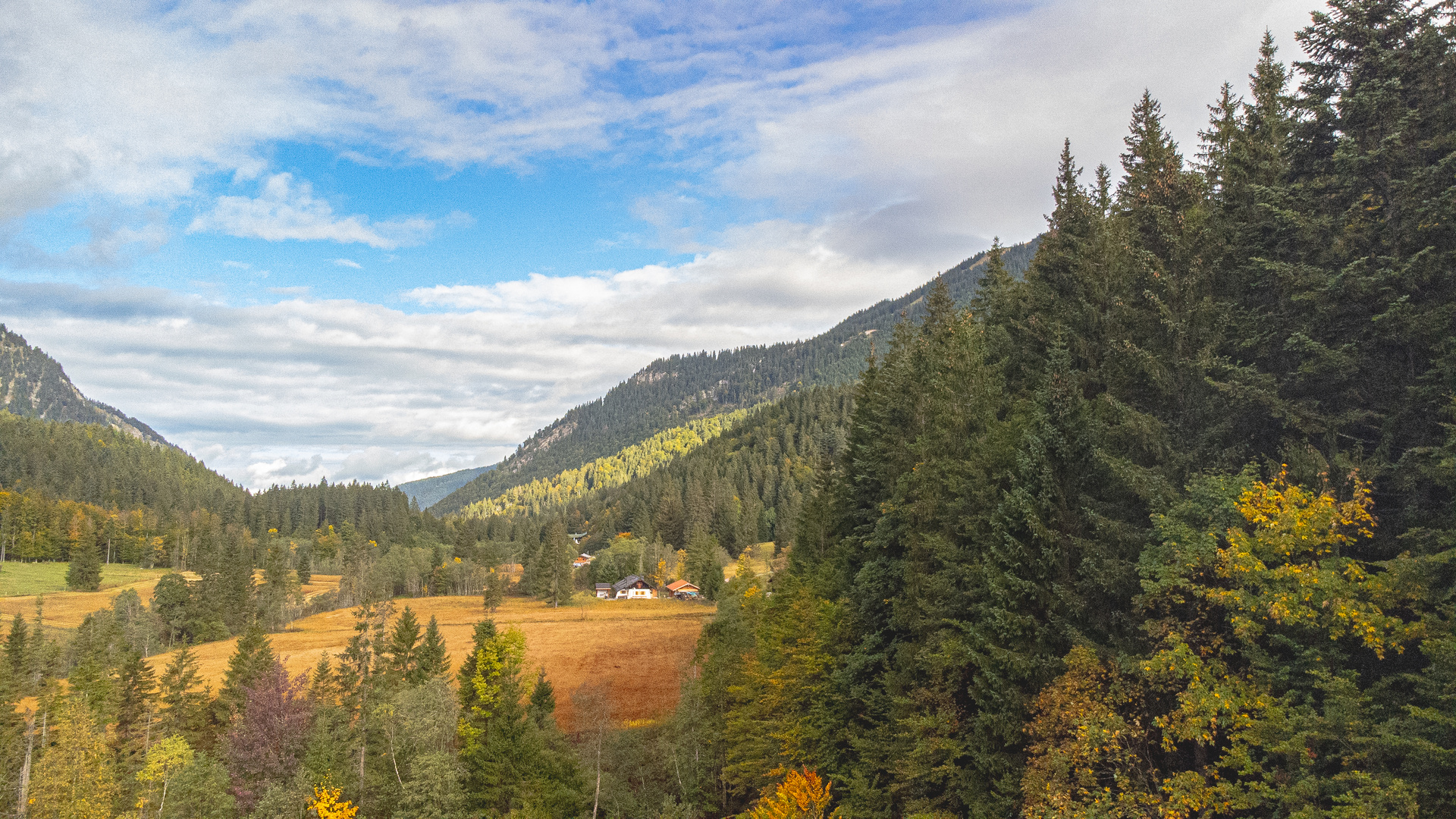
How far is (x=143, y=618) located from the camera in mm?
91312

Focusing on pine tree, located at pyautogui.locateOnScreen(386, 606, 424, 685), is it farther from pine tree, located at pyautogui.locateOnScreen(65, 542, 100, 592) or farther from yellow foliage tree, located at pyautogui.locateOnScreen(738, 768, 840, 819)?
pine tree, located at pyautogui.locateOnScreen(65, 542, 100, 592)

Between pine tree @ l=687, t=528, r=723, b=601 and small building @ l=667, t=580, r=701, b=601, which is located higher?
pine tree @ l=687, t=528, r=723, b=601

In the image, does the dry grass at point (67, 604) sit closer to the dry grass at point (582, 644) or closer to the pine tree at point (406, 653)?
the dry grass at point (582, 644)

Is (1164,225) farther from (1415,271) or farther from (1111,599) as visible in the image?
(1111,599)

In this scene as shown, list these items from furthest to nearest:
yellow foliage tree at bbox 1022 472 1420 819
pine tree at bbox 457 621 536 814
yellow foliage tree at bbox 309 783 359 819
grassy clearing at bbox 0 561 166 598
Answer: grassy clearing at bbox 0 561 166 598 → yellow foliage tree at bbox 309 783 359 819 → pine tree at bbox 457 621 536 814 → yellow foliage tree at bbox 1022 472 1420 819

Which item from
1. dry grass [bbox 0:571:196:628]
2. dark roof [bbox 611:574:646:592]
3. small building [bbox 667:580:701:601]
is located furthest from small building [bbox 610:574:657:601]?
dry grass [bbox 0:571:196:628]

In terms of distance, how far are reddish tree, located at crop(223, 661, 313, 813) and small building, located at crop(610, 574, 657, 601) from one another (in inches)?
3186

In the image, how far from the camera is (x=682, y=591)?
415 ft

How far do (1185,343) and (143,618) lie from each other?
117 m

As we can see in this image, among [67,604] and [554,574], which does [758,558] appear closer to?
[554,574]

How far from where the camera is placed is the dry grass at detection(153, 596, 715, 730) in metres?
69.5

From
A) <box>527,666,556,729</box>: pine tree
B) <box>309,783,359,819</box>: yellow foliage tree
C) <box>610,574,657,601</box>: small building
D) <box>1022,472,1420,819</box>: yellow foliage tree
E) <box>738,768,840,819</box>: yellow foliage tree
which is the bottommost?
<box>309,783,359,819</box>: yellow foliage tree

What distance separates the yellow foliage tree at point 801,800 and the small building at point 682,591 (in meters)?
92.1

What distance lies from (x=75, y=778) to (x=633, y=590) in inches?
3399
